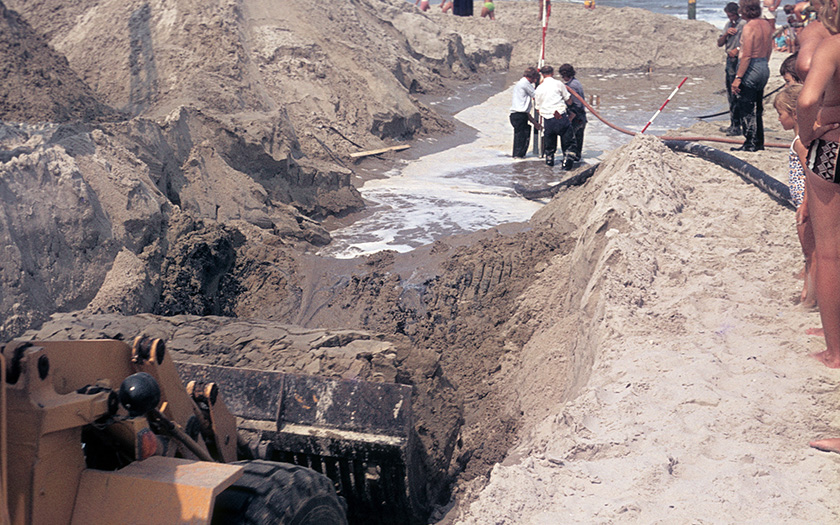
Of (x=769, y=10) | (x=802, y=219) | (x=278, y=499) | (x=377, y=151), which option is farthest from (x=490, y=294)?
(x=769, y=10)

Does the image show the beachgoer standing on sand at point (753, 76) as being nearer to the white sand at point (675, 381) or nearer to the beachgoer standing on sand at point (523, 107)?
the white sand at point (675, 381)

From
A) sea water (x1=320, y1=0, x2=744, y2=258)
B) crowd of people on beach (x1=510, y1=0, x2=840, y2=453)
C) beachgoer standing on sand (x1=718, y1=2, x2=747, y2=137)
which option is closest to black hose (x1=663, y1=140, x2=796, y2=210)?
crowd of people on beach (x1=510, y1=0, x2=840, y2=453)

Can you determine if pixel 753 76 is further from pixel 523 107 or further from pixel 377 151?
pixel 377 151

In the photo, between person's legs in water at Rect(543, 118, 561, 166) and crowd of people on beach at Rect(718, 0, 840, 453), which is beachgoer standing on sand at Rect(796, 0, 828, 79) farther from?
person's legs in water at Rect(543, 118, 561, 166)

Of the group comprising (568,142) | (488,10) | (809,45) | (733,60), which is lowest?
(568,142)

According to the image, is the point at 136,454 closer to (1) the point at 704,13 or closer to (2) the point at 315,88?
(2) the point at 315,88

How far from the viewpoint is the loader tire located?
2.37 m

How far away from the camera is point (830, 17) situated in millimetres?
3279

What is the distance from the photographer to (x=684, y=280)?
4.60m

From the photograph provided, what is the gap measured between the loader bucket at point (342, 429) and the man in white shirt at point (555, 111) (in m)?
7.83

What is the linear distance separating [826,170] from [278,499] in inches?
110

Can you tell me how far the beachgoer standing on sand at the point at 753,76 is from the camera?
8.63 meters

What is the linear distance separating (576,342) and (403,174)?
6897mm

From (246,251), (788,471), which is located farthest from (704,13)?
(788,471)
